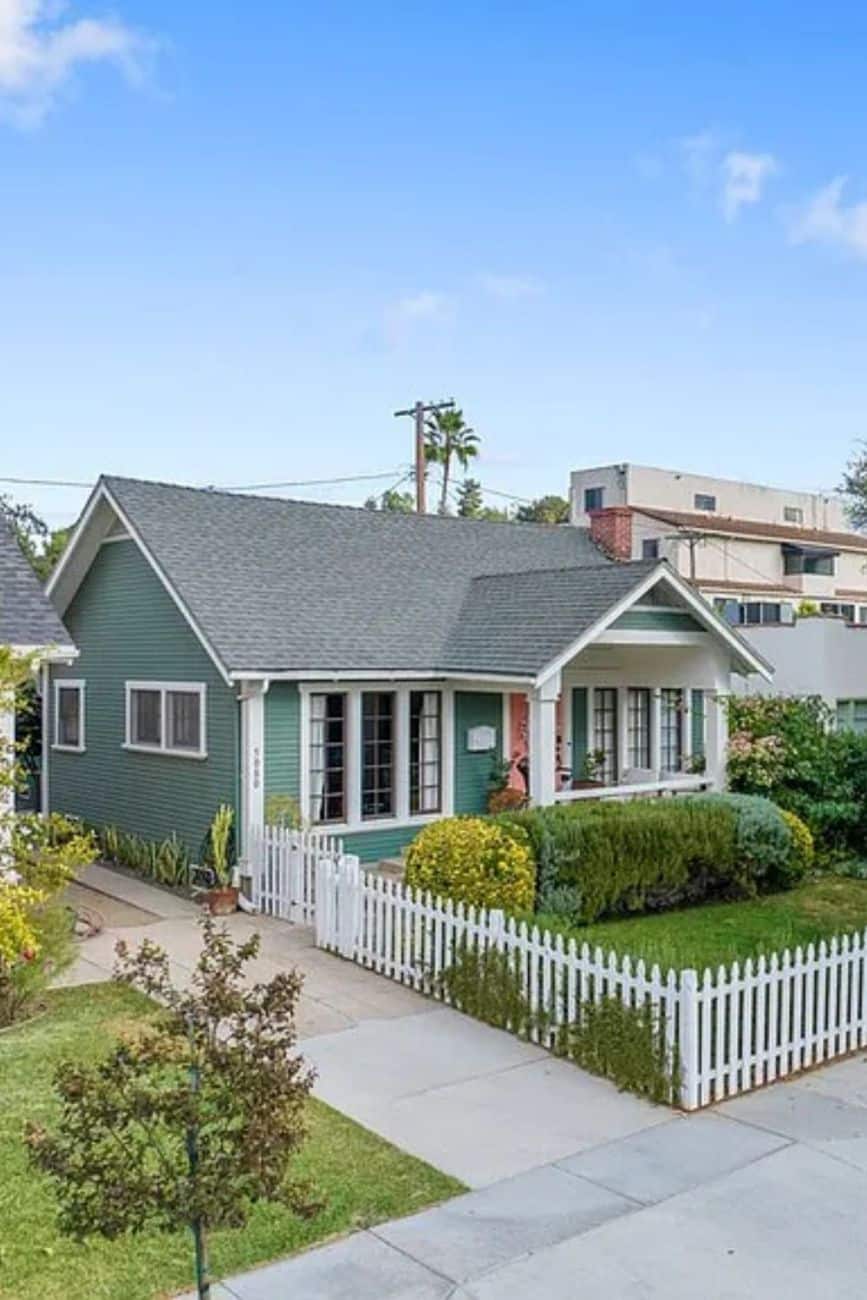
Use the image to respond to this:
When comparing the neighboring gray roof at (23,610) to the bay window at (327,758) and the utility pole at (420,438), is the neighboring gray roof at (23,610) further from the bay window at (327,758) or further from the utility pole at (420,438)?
the utility pole at (420,438)

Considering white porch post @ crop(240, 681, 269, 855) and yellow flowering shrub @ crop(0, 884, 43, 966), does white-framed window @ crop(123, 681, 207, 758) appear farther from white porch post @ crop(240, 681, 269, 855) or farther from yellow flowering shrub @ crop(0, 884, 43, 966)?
yellow flowering shrub @ crop(0, 884, 43, 966)

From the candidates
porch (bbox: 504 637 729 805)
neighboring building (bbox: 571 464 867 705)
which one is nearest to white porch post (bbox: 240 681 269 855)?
porch (bbox: 504 637 729 805)

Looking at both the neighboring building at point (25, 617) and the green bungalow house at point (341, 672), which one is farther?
the green bungalow house at point (341, 672)

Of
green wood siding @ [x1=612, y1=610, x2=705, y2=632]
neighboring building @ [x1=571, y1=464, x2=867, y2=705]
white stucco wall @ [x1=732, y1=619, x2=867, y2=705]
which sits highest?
neighboring building @ [x1=571, y1=464, x2=867, y2=705]

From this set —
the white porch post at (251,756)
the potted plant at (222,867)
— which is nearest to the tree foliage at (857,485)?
the white porch post at (251,756)

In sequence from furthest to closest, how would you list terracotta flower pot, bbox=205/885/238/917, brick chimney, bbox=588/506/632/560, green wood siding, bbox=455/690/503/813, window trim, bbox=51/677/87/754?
brick chimney, bbox=588/506/632/560
window trim, bbox=51/677/87/754
green wood siding, bbox=455/690/503/813
terracotta flower pot, bbox=205/885/238/917

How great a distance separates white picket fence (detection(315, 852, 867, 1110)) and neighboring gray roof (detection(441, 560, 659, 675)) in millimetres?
5240

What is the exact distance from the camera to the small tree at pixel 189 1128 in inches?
168

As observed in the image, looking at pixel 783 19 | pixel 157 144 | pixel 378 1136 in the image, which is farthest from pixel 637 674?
pixel 378 1136

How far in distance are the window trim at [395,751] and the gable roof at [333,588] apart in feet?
1.45

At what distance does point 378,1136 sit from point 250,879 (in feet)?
23.6

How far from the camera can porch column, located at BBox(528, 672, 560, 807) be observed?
14.7m

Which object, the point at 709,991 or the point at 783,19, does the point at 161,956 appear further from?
the point at 783,19

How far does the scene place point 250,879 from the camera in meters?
13.9
